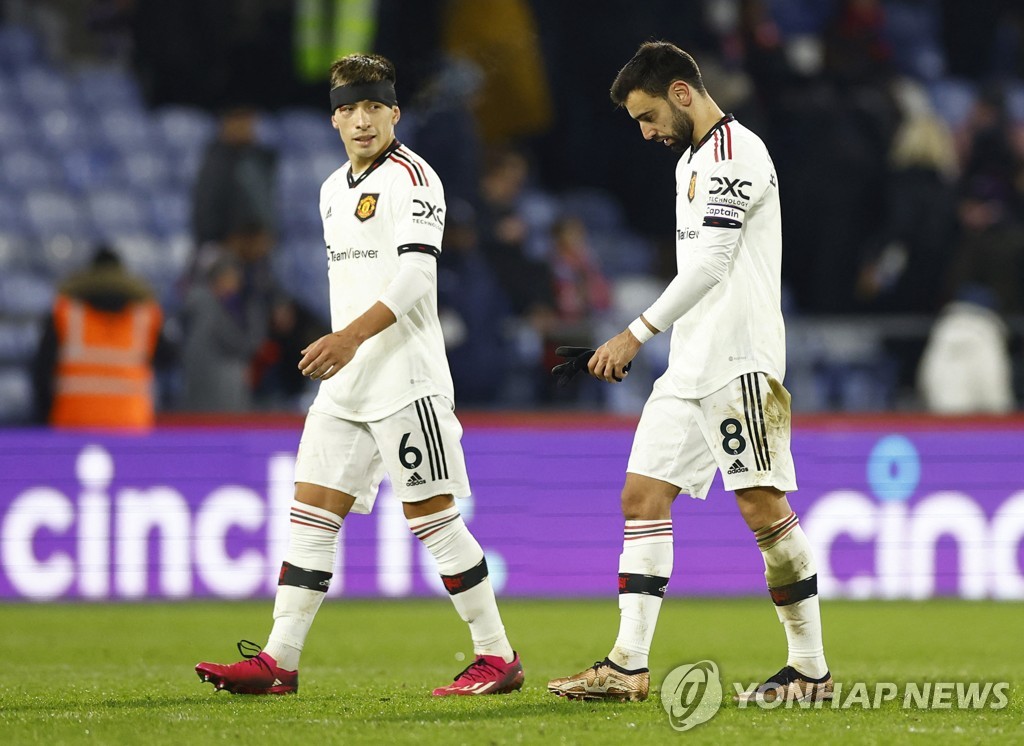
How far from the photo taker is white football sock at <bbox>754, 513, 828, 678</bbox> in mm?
5668

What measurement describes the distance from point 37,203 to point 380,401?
882cm

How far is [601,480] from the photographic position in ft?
33.5

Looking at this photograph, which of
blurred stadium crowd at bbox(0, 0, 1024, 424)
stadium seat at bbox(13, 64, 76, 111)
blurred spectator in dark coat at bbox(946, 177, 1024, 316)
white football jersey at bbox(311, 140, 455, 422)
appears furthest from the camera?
stadium seat at bbox(13, 64, 76, 111)

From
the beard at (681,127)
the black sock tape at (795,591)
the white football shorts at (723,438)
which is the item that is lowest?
the black sock tape at (795,591)

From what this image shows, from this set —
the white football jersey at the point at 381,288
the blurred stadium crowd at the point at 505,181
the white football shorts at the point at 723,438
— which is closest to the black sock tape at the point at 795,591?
the white football shorts at the point at 723,438

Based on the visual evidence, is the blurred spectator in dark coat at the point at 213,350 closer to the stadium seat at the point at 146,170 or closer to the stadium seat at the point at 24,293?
the stadium seat at the point at 24,293

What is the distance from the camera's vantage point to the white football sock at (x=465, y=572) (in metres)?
5.87

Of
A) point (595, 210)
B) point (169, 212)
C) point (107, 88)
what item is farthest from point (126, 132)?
point (595, 210)

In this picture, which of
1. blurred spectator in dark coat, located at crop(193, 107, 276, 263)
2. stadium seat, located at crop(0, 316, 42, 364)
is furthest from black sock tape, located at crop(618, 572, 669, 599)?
stadium seat, located at crop(0, 316, 42, 364)

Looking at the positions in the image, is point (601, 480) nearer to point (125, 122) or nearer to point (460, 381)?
point (460, 381)

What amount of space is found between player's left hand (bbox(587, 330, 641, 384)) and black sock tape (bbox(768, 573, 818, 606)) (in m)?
0.88

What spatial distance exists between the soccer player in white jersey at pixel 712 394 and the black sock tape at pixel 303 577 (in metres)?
0.84

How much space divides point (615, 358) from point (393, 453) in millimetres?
827

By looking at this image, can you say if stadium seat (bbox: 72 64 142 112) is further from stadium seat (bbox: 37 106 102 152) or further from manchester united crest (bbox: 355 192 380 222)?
manchester united crest (bbox: 355 192 380 222)
